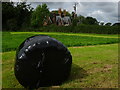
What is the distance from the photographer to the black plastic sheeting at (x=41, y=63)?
4762 mm

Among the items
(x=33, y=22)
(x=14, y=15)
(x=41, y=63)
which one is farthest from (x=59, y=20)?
(x=41, y=63)

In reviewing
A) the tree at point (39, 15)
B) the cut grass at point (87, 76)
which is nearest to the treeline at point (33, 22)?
the tree at point (39, 15)

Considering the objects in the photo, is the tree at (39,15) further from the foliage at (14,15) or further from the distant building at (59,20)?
the distant building at (59,20)

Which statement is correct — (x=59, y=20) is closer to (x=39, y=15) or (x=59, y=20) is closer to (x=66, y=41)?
(x=39, y=15)

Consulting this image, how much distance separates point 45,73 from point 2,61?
151 inches

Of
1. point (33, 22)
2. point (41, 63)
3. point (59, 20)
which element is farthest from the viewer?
point (59, 20)

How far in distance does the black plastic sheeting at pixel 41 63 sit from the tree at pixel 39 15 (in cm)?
5614

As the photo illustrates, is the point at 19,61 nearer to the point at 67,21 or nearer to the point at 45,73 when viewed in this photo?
the point at 45,73

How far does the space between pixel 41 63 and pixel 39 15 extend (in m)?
60.1

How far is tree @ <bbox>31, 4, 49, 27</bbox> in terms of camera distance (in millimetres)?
60797

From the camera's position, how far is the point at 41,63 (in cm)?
481

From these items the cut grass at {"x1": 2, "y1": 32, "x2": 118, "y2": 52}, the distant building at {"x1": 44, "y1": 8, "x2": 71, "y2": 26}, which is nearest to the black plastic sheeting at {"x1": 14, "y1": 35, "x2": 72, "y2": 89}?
the cut grass at {"x1": 2, "y1": 32, "x2": 118, "y2": 52}

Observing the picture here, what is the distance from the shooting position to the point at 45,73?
4.92m

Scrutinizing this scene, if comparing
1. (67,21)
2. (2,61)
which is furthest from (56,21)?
(2,61)
